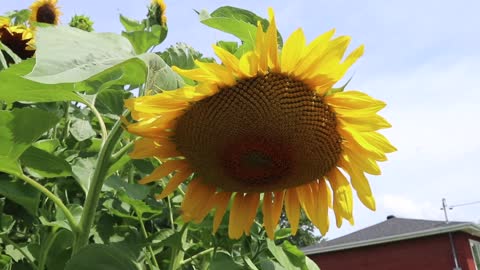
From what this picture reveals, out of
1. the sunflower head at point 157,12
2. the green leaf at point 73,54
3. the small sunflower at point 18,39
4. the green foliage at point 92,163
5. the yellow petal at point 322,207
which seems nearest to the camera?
the green leaf at point 73,54

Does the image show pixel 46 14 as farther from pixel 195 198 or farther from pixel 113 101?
pixel 195 198

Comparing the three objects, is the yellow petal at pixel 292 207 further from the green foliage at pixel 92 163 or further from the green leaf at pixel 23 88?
the green leaf at pixel 23 88

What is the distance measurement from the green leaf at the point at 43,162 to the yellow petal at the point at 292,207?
0.38m

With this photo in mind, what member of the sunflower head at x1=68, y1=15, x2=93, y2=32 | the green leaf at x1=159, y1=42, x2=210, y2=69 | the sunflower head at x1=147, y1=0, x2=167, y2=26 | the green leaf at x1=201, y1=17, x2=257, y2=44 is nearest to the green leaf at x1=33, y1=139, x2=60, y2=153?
the green leaf at x1=159, y1=42, x2=210, y2=69

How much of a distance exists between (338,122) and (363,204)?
0.47ft

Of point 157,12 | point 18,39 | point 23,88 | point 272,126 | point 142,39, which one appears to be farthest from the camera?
point 157,12

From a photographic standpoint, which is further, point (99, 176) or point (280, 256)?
point (280, 256)

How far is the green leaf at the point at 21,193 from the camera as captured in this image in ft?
3.75

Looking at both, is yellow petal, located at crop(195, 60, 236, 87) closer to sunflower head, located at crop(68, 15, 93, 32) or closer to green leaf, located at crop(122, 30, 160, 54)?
green leaf, located at crop(122, 30, 160, 54)

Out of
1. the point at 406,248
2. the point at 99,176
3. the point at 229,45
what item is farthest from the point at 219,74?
the point at 406,248

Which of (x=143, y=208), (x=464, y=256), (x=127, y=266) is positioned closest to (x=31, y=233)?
(x=143, y=208)

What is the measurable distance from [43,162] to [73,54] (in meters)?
0.47

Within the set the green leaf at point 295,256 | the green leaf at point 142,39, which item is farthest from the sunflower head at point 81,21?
the green leaf at point 295,256

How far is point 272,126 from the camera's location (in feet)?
2.87
